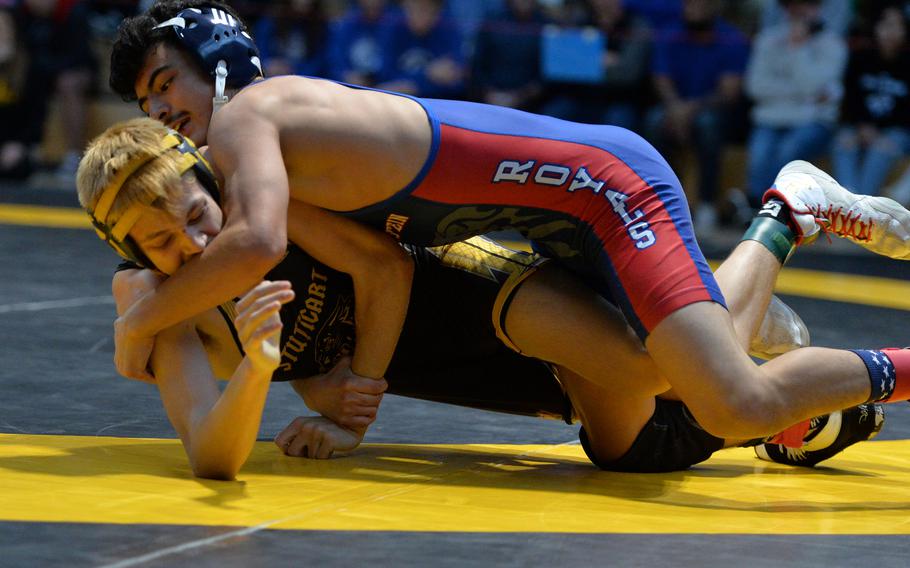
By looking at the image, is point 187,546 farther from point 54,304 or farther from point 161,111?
point 54,304

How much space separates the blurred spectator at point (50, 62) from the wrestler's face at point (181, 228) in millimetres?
7522

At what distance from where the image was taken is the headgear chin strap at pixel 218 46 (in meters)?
3.24

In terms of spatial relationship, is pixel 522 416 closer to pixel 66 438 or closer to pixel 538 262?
pixel 538 262

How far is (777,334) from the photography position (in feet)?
11.6

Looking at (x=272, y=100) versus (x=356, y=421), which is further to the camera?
(x=356, y=421)

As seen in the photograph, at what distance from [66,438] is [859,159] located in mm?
6383

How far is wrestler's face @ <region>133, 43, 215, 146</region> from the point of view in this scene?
3256 mm

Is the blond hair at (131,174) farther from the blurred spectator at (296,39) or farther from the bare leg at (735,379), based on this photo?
the blurred spectator at (296,39)

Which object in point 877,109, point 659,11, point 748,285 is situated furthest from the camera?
point 659,11

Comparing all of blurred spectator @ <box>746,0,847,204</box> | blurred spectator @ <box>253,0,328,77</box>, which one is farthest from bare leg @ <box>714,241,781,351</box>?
blurred spectator @ <box>253,0,328,77</box>

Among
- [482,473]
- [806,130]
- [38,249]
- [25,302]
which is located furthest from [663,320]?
[806,130]

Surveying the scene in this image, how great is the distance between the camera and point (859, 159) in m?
8.55

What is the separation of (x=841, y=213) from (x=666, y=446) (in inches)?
33.0

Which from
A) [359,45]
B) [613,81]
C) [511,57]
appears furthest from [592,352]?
[359,45]
